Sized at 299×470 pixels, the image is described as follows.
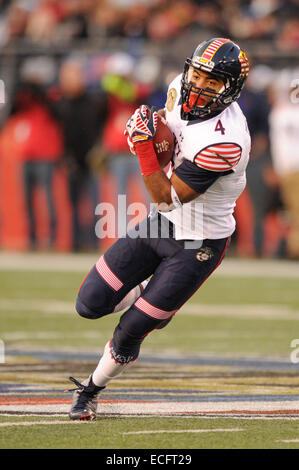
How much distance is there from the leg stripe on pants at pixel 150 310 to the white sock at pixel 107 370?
281 millimetres

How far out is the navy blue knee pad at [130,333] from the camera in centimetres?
517

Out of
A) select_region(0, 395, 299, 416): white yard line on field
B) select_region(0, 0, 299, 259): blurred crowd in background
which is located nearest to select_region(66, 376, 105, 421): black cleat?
select_region(0, 395, 299, 416): white yard line on field

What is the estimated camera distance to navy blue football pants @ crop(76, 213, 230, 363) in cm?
519

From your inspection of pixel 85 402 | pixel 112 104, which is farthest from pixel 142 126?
pixel 112 104

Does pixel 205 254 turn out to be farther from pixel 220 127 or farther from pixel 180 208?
pixel 220 127

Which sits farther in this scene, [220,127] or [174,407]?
[174,407]

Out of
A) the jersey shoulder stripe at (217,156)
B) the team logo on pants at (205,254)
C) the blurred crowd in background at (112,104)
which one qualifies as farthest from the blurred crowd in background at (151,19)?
the jersey shoulder stripe at (217,156)

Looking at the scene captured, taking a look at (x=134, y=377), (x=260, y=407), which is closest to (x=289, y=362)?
(x=134, y=377)

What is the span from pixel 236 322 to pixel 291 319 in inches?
18.9

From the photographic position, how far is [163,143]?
5.17 meters

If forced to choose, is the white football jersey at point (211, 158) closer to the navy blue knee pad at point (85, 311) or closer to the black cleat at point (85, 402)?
the navy blue knee pad at point (85, 311)

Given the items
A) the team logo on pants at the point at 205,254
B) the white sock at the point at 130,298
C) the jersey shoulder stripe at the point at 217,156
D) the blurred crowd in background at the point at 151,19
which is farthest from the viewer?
the blurred crowd in background at the point at 151,19

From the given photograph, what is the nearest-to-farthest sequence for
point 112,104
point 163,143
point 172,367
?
point 163,143 < point 172,367 < point 112,104

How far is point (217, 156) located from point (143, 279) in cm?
78
